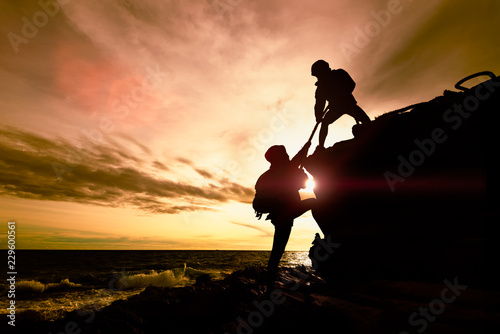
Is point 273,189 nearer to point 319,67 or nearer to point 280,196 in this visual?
point 280,196

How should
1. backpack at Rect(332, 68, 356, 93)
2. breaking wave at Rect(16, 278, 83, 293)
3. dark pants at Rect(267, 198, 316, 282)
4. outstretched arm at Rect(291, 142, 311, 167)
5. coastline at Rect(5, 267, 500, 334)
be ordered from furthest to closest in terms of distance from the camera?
breaking wave at Rect(16, 278, 83, 293)
backpack at Rect(332, 68, 356, 93)
outstretched arm at Rect(291, 142, 311, 167)
dark pants at Rect(267, 198, 316, 282)
coastline at Rect(5, 267, 500, 334)

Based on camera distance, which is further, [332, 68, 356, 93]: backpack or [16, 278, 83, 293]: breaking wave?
[16, 278, 83, 293]: breaking wave

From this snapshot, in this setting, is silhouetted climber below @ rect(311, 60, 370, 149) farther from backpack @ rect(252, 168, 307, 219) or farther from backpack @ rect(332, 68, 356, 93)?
backpack @ rect(252, 168, 307, 219)

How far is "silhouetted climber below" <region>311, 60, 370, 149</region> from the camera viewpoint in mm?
4454

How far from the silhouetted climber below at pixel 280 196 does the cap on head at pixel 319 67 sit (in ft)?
7.35

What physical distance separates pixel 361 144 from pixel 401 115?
517mm

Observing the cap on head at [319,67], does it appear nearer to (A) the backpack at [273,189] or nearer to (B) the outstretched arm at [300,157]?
(B) the outstretched arm at [300,157]

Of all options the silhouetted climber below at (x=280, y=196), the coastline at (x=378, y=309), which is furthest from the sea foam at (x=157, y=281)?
the coastline at (x=378, y=309)

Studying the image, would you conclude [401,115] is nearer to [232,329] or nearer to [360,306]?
[360,306]

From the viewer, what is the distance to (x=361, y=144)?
274 centimetres

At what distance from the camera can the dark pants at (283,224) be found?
3205 millimetres

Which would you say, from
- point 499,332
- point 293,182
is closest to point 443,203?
point 499,332

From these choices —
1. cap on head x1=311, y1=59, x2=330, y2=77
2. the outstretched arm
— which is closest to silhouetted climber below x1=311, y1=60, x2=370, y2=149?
cap on head x1=311, y1=59, x2=330, y2=77

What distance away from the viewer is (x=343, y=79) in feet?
15.2
